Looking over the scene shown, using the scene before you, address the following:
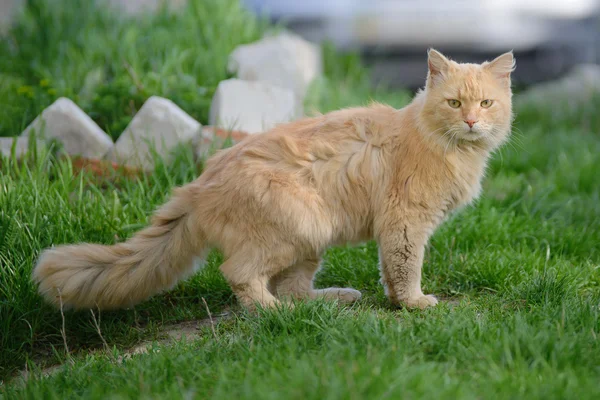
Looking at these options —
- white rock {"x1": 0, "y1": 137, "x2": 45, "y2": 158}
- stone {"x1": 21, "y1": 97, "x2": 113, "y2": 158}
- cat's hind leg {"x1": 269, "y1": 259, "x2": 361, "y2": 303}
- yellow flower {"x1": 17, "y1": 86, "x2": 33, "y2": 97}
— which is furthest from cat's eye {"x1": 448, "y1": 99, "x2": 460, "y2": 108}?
yellow flower {"x1": 17, "y1": 86, "x2": 33, "y2": 97}

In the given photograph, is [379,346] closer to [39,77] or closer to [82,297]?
[82,297]

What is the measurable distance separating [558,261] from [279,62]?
3716 millimetres

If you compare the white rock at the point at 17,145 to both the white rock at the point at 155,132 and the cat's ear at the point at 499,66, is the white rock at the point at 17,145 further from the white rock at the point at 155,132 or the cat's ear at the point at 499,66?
the cat's ear at the point at 499,66

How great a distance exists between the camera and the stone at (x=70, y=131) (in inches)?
204

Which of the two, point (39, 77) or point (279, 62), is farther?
point (279, 62)

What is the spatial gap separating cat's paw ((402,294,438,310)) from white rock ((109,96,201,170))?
7.38 ft

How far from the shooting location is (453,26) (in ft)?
33.3

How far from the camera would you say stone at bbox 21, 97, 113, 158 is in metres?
5.18

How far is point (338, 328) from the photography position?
3232mm

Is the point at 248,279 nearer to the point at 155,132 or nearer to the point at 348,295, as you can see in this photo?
the point at 348,295

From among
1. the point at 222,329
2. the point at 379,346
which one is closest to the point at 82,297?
the point at 222,329

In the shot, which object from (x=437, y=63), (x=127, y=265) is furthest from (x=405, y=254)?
(x=127, y=265)

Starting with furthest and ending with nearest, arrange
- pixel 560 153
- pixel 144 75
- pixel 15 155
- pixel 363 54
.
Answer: pixel 363 54 < pixel 560 153 < pixel 144 75 < pixel 15 155

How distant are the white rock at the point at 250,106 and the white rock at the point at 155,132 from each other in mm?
314
